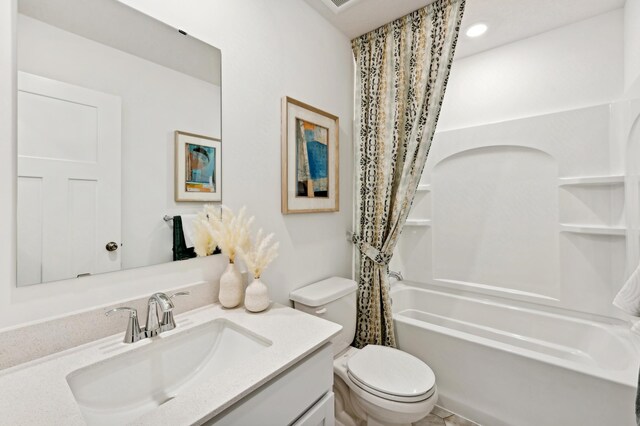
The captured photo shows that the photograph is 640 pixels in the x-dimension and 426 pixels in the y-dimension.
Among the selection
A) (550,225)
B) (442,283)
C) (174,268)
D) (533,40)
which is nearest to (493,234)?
(550,225)

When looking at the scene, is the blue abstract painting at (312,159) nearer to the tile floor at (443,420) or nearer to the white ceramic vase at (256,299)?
the white ceramic vase at (256,299)

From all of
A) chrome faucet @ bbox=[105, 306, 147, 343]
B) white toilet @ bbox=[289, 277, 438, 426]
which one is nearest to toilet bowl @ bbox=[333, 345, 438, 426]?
white toilet @ bbox=[289, 277, 438, 426]

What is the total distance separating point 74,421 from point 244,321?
0.56m

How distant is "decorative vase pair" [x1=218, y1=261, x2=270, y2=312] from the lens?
3.80 feet

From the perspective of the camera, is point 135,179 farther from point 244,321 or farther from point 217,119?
point 244,321

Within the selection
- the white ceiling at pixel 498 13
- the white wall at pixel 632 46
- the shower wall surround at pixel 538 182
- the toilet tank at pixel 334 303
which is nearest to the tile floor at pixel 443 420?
the toilet tank at pixel 334 303

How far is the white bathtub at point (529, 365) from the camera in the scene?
128 centimetres

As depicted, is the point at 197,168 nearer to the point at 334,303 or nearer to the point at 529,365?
the point at 334,303

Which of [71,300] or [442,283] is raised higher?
[71,300]

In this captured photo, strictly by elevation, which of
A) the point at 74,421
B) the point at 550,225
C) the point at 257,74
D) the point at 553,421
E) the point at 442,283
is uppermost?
the point at 257,74

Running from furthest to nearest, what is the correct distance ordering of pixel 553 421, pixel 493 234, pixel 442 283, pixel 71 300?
pixel 442 283
pixel 493 234
pixel 553 421
pixel 71 300

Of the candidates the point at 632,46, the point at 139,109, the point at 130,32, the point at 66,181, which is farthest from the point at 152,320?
the point at 632,46

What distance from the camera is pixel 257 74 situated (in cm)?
139

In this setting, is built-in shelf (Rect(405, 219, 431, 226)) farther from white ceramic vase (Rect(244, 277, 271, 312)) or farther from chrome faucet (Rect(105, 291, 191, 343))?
chrome faucet (Rect(105, 291, 191, 343))
